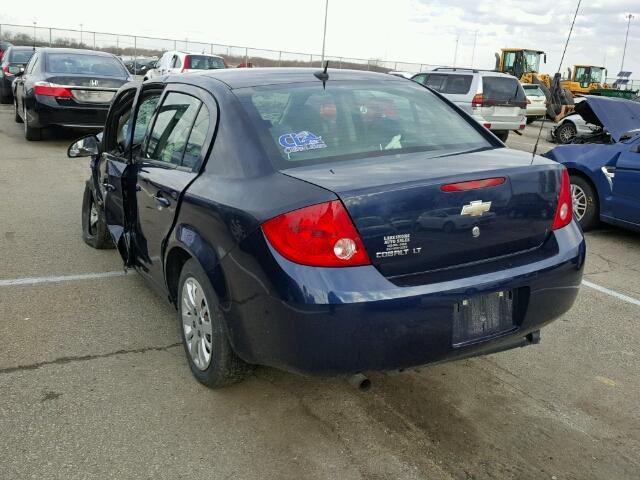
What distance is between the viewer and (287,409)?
10.8 feet

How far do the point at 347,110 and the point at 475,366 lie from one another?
66.2 inches

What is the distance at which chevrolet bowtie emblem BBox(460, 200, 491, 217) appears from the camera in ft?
9.26

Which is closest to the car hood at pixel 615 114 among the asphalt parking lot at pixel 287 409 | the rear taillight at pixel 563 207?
the asphalt parking lot at pixel 287 409

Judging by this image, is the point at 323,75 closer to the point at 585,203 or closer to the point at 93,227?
the point at 93,227

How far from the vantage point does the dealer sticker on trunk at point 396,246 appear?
267cm

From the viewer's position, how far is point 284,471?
2.78 m

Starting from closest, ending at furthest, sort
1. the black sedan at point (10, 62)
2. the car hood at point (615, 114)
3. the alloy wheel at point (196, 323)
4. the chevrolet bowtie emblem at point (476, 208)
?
the chevrolet bowtie emblem at point (476, 208), the alloy wheel at point (196, 323), the car hood at point (615, 114), the black sedan at point (10, 62)

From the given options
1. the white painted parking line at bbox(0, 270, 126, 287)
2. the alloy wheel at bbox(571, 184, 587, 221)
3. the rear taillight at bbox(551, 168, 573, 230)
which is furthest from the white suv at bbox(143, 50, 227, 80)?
the rear taillight at bbox(551, 168, 573, 230)

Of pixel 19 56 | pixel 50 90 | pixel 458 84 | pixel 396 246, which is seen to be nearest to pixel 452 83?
pixel 458 84

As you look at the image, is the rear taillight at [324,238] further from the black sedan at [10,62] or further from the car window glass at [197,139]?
the black sedan at [10,62]

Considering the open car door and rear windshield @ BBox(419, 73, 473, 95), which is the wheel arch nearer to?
the open car door

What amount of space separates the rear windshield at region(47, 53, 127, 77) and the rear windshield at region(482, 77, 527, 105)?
8.93m

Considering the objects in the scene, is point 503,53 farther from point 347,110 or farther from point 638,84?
point 347,110

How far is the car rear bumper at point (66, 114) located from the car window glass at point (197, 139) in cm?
871
